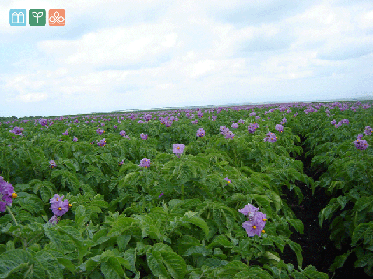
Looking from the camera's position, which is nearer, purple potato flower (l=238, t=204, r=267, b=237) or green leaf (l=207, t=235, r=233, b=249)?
green leaf (l=207, t=235, r=233, b=249)

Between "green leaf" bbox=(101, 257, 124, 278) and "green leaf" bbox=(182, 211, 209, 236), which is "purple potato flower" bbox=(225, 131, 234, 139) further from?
"green leaf" bbox=(101, 257, 124, 278)

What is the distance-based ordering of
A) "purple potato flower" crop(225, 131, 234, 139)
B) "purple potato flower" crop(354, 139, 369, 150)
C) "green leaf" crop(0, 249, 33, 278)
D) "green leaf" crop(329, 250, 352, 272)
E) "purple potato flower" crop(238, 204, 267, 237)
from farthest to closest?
"purple potato flower" crop(225, 131, 234, 139) < "purple potato flower" crop(354, 139, 369, 150) < "green leaf" crop(329, 250, 352, 272) < "purple potato flower" crop(238, 204, 267, 237) < "green leaf" crop(0, 249, 33, 278)

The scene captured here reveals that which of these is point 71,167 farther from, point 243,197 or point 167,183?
point 243,197

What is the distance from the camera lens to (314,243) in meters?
3.86

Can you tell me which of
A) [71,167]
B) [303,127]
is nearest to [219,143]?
[71,167]

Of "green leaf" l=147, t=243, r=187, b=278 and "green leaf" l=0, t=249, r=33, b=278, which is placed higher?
"green leaf" l=0, t=249, r=33, b=278

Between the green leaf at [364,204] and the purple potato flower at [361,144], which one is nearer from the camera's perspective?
the green leaf at [364,204]

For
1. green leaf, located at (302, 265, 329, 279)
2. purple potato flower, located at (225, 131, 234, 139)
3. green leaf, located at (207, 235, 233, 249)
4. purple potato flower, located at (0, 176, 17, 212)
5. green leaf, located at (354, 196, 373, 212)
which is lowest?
green leaf, located at (302, 265, 329, 279)

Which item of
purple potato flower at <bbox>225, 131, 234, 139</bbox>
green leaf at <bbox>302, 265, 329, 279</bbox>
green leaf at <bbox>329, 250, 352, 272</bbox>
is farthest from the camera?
purple potato flower at <bbox>225, 131, 234, 139</bbox>

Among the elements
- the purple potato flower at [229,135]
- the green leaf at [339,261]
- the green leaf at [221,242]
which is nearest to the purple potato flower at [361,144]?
the green leaf at [339,261]

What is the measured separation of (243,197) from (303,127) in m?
8.10

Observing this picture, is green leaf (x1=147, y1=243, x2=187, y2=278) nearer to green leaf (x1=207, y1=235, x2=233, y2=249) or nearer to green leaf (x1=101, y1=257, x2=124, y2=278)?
green leaf (x1=101, y1=257, x2=124, y2=278)

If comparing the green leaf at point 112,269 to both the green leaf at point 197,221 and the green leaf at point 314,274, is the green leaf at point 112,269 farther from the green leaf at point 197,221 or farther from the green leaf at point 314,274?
the green leaf at point 314,274

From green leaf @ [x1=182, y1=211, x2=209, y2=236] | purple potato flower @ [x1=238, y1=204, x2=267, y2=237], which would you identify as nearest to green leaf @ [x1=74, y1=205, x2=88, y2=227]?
green leaf @ [x1=182, y1=211, x2=209, y2=236]
